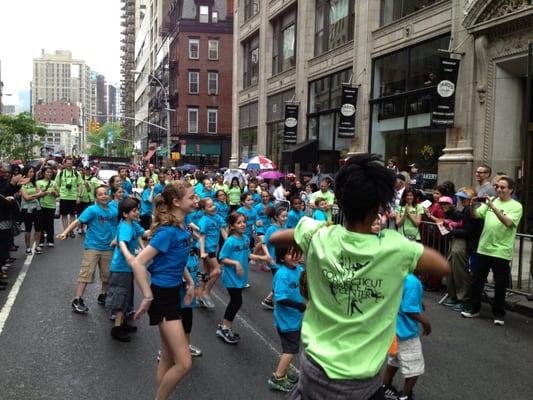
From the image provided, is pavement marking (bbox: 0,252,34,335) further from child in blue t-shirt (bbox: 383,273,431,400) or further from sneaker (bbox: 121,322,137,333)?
child in blue t-shirt (bbox: 383,273,431,400)

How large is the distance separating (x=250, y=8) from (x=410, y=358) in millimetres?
31436

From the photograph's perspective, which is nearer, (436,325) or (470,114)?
(436,325)

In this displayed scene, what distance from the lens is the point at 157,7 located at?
74375 mm

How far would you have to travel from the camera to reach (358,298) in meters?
2.27

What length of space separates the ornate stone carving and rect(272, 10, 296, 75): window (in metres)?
13.5

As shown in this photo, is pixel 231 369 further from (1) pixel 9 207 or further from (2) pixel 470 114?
(2) pixel 470 114

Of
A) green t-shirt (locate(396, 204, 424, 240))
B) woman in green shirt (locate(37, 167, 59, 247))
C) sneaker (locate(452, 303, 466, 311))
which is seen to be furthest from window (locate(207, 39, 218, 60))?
sneaker (locate(452, 303, 466, 311))

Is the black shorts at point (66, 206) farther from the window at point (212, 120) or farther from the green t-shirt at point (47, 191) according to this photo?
the window at point (212, 120)

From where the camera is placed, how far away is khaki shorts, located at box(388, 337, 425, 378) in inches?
169

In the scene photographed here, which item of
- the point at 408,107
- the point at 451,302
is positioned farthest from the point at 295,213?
the point at 408,107

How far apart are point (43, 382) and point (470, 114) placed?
12224 mm

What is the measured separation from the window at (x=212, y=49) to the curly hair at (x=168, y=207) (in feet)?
170

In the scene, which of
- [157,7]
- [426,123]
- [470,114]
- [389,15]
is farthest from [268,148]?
[157,7]

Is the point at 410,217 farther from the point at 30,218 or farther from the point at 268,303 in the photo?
the point at 30,218
